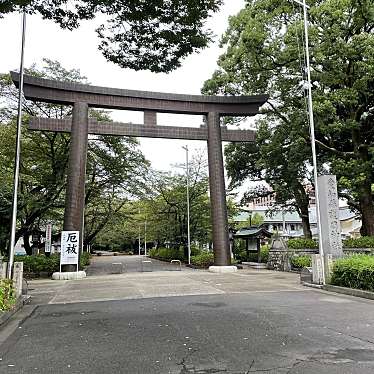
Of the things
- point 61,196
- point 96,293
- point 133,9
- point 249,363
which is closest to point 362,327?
point 249,363

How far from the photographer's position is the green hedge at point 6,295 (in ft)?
26.6

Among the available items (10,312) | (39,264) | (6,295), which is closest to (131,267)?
(39,264)

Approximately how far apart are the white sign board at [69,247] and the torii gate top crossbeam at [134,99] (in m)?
6.63

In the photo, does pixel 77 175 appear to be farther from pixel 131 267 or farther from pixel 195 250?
pixel 195 250

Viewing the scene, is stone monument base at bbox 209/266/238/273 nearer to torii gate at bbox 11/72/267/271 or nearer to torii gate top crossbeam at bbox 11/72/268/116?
torii gate at bbox 11/72/267/271

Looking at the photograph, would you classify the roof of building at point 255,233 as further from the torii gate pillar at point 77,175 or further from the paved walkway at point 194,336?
the paved walkway at point 194,336

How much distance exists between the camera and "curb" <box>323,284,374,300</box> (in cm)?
995

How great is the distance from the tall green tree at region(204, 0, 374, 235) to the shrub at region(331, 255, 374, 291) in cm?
Answer: 708

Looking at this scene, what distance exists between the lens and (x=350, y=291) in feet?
35.3

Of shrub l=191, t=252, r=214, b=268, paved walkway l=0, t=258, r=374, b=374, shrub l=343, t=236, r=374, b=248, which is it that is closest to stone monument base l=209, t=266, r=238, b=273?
shrub l=191, t=252, r=214, b=268

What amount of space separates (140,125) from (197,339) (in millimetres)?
15111

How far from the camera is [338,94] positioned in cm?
1769

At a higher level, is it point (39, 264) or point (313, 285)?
point (39, 264)

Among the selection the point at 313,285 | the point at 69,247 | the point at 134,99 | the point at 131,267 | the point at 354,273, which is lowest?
the point at 131,267
